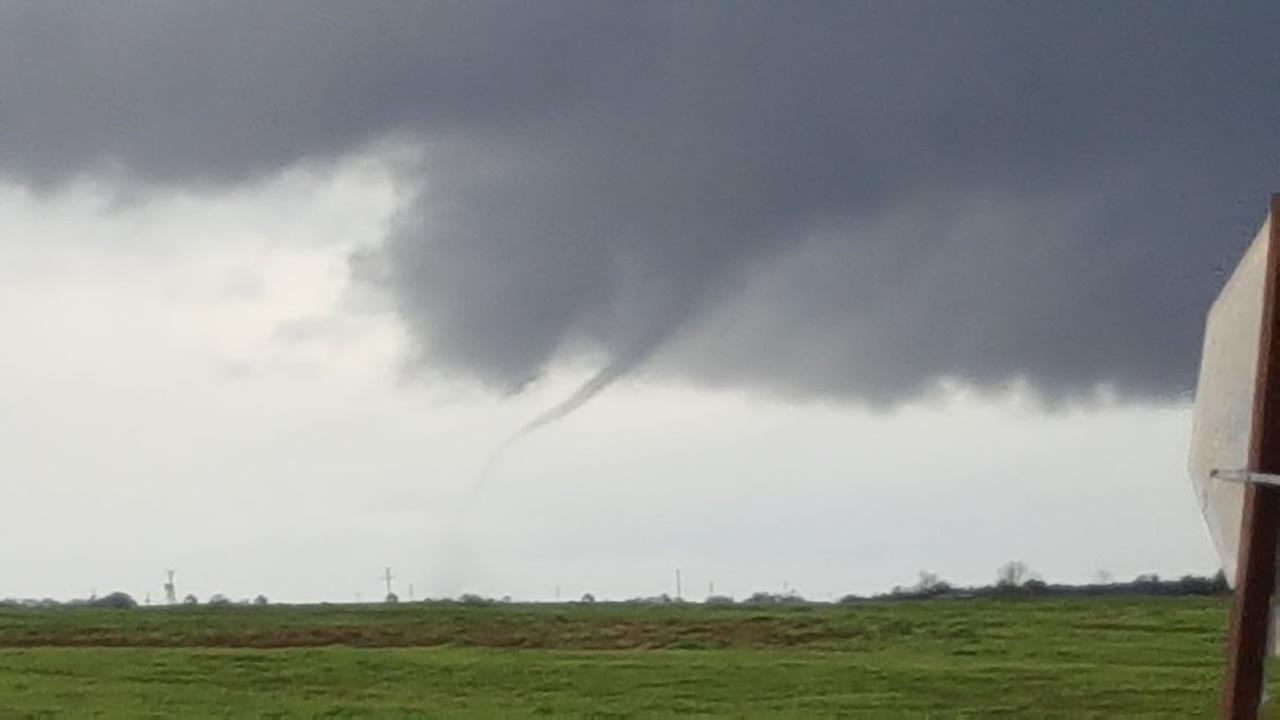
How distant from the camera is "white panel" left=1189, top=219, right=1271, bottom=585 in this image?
6.28m

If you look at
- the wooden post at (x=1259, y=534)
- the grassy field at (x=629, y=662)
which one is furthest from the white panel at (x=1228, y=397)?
the grassy field at (x=629, y=662)

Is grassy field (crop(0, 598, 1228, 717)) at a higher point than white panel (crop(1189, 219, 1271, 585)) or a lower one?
lower

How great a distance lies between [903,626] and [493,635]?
12.3 m

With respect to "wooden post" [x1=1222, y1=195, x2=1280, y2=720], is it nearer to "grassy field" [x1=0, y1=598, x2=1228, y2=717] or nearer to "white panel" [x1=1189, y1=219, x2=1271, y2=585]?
"white panel" [x1=1189, y1=219, x2=1271, y2=585]

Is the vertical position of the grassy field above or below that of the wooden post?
below

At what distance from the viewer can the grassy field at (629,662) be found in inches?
1720

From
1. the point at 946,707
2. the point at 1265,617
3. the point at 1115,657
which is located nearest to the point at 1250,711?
the point at 1265,617

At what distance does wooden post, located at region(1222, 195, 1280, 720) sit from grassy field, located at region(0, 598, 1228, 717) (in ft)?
117

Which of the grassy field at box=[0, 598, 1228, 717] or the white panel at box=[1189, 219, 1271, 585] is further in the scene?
the grassy field at box=[0, 598, 1228, 717]

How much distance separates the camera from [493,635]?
6800cm

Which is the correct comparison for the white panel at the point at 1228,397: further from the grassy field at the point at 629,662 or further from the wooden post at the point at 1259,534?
the grassy field at the point at 629,662

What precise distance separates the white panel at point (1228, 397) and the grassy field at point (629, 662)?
35.6m

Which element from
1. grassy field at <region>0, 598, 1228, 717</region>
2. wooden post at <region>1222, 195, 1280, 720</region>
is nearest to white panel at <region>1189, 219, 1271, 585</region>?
wooden post at <region>1222, 195, 1280, 720</region>

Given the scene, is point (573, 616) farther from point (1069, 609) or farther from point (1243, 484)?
point (1243, 484)
